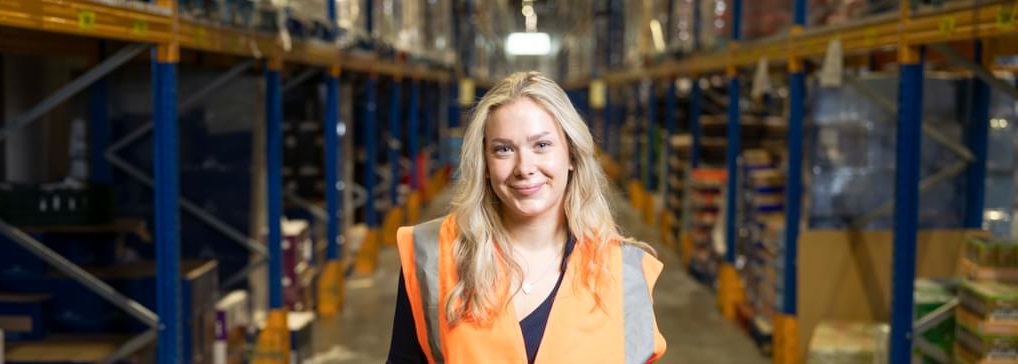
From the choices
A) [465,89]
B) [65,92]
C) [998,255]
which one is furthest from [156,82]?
[465,89]

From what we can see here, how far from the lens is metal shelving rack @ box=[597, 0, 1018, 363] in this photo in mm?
4719

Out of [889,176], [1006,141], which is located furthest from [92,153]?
[1006,141]

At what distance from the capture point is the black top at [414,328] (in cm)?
234

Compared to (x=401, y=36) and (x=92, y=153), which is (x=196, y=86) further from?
(x=401, y=36)

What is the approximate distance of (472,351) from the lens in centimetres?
232

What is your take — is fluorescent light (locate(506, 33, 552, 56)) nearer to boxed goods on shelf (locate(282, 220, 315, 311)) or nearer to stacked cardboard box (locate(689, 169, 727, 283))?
stacked cardboard box (locate(689, 169, 727, 283))

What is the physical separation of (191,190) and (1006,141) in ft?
17.5

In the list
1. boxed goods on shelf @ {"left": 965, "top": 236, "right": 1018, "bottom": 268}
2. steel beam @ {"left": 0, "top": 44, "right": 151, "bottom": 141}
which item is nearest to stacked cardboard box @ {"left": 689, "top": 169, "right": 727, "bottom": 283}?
boxed goods on shelf @ {"left": 965, "top": 236, "right": 1018, "bottom": 268}

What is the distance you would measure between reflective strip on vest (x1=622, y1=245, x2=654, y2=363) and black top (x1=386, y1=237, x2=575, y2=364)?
134mm

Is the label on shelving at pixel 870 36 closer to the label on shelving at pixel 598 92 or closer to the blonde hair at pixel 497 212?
the blonde hair at pixel 497 212

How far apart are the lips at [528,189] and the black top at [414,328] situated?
0.54ft

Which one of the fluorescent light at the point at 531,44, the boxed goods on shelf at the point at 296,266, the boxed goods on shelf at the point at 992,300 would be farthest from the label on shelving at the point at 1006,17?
the fluorescent light at the point at 531,44

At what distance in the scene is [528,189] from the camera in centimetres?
234

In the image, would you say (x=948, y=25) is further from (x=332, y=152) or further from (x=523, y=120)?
(x=332, y=152)
